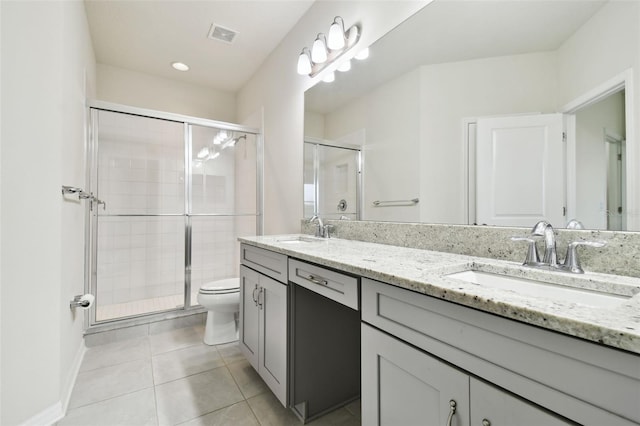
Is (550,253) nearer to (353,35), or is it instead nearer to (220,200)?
(353,35)

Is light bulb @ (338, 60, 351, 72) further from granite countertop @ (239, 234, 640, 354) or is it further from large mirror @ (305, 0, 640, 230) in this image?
granite countertop @ (239, 234, 640, 354)

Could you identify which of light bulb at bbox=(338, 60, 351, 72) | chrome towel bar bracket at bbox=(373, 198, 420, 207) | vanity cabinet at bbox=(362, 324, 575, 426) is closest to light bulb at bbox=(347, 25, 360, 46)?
light bulb at bbox=(338, 60, 351, 72)

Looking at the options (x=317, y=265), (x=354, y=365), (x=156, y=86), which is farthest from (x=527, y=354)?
(x=156, y=86)

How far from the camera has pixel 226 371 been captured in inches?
71.1

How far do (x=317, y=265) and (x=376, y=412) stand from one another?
0.50 metres

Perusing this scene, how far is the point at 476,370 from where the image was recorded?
1.96 ft

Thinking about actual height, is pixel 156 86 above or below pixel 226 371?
above

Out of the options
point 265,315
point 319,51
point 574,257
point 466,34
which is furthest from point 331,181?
point 574,257

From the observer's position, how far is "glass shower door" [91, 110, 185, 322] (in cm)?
254

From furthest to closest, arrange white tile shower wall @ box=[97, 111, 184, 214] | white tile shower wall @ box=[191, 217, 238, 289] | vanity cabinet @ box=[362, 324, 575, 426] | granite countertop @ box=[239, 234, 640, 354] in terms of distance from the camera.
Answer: white tile shower wall @ box=[191, 217, 238, 289] < white tile shower wall @ box=[97, 111, 184, 214] < vanity cabinet @ box=[362, 324, 575, 426] < granite countertop @ box=[239, 234, 640, 354]

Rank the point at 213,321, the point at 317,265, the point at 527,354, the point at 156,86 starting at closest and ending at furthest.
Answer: the point at 527,354
the point at 317,265
the point at 213,321
the point at 156,86

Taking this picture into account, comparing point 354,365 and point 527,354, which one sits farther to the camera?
point 354,365

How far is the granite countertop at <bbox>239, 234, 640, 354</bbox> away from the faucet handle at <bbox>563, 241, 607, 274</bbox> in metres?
0.04

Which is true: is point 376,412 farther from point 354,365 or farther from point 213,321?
point 213,321
